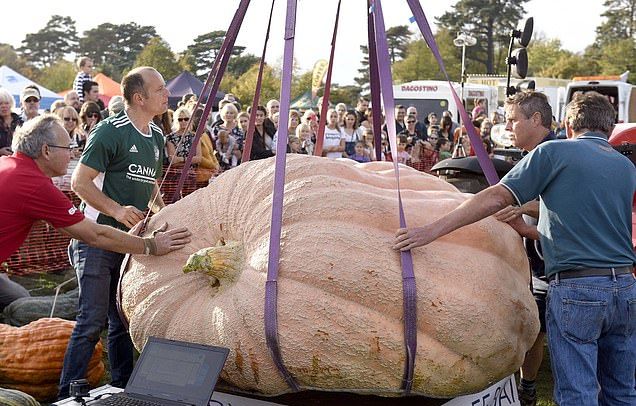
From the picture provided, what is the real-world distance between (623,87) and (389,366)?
723 inches

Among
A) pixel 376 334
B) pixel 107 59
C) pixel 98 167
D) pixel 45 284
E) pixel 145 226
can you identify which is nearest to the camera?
pixel 376 334

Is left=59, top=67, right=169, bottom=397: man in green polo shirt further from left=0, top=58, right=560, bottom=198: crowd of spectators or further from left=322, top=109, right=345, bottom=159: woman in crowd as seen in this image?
left=322, top=109, right=345, bottom=159: woman in crowd

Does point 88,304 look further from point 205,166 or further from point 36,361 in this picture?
point 205,166

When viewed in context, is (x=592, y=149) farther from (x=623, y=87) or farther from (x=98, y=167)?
(x=623, y=87)

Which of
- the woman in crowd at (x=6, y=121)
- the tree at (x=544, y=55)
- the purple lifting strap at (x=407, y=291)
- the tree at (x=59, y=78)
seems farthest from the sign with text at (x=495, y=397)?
the tree at (x=544, y=55)

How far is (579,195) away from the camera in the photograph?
3.45 meters

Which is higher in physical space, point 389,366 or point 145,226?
point 145,226

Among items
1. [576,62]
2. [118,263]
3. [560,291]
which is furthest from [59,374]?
[576,62]

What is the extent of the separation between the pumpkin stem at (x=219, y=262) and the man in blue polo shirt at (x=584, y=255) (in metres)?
1.11

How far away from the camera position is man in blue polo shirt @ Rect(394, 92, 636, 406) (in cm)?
343

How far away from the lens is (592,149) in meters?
3.50

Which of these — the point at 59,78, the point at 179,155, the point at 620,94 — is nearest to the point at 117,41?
the point at 59,78

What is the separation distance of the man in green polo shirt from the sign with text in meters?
1.93

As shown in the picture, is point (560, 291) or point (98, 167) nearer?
point (560, 291)
